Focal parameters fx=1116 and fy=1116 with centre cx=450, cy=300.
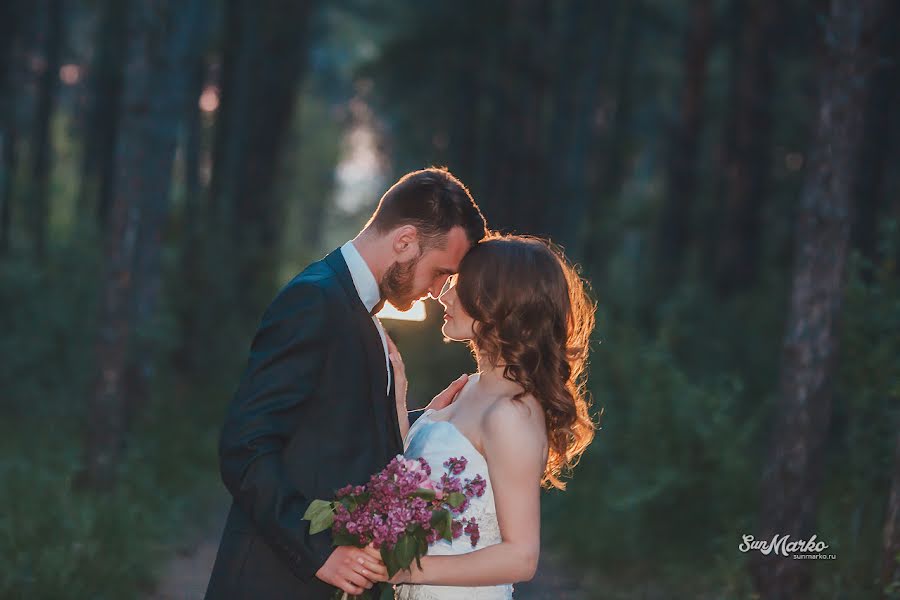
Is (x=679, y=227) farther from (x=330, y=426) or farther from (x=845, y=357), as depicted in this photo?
(x=330, y=426)

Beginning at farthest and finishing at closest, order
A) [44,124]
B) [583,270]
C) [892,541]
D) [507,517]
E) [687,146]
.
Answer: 1. [687,146]
2. [44,124]
3. [583,270]
4. [892,541]
5. [507,517]

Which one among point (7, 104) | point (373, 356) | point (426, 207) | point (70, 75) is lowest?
point (373, 356)

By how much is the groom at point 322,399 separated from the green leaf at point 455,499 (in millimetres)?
317

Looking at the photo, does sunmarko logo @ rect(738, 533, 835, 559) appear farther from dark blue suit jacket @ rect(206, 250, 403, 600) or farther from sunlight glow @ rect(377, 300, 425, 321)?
dark blue suit jacket @ rect(206, 250, 403, 600)

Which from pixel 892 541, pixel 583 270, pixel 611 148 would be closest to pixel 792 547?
pixel 892 541

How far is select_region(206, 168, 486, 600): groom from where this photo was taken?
3678mm

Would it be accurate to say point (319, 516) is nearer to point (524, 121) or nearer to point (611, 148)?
point (524, 121)

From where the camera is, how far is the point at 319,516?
3.61 metres

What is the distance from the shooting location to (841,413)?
1149 cm

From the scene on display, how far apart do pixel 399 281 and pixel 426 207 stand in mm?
294

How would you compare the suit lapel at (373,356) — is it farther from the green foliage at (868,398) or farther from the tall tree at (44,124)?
the tall tree at (44,124)

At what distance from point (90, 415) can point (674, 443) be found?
5075 millimetres

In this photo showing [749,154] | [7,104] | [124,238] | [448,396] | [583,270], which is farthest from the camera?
[583,270]

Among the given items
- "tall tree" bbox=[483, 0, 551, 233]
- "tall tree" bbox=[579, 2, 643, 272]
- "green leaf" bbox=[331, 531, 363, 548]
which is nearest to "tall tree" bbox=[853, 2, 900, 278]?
"tall tree" bbox=[483, 0, 551, 233]
